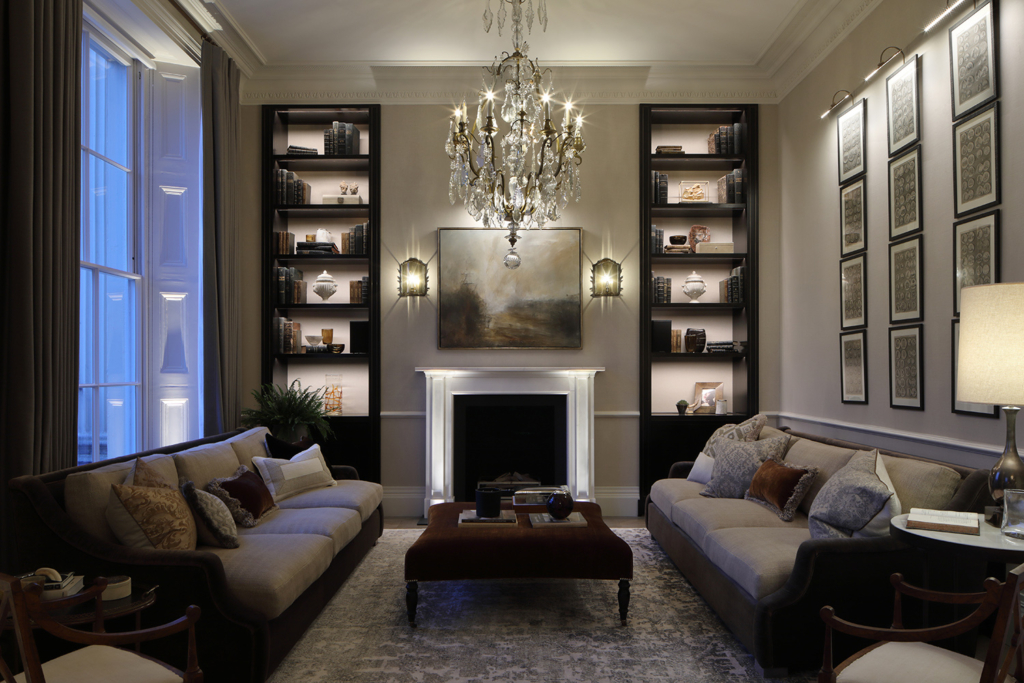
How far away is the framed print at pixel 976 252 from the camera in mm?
2957

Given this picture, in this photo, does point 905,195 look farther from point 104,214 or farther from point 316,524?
point 104,214

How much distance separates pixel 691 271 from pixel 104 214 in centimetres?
462

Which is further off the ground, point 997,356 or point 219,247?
point 219,247

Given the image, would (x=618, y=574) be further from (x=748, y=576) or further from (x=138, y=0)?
(x=138, y=0)

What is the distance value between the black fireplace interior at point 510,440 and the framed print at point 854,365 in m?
2.22

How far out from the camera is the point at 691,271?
5.74 m

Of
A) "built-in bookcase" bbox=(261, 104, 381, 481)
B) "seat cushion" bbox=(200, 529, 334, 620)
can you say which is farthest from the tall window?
"seat cushion" bbox=(200, 529, 334, 620)

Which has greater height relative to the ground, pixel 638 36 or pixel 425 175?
pixel 638 36

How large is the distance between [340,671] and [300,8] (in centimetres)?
430

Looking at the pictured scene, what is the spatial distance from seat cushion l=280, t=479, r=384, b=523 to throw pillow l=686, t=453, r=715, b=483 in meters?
2.22

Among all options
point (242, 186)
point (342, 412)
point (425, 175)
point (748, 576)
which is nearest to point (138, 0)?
point (242, 186)

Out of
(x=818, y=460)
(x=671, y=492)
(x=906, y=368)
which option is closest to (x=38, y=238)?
(x=671, y=492)

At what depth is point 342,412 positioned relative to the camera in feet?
18.5

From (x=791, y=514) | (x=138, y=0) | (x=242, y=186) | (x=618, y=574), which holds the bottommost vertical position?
(x=618, y=574)
